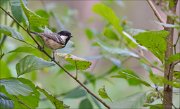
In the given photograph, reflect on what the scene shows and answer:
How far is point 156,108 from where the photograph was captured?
0.92m

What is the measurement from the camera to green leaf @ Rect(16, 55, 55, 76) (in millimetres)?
884

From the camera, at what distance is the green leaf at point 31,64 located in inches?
34.8

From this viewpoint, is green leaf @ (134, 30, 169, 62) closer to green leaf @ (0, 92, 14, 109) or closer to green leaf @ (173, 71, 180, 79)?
green leaf @ (173, 71, 180, 79)

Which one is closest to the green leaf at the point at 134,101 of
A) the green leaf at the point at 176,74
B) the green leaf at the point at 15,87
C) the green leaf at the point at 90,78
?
the green leaf at the point at 176,74

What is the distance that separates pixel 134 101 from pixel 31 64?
0.27 m

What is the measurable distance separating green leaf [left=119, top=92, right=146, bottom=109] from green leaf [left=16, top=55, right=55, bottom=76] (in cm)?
21

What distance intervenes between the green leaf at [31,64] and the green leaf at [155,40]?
0.19 meters

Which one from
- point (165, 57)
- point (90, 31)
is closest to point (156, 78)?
point (165, 57)

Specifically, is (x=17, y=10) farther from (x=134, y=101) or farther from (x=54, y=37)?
(x=134, y=101)

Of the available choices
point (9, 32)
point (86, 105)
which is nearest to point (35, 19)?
point (9, 32)

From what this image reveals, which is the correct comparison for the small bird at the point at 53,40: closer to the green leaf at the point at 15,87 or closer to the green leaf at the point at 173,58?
the green leaf at the point at 15,87

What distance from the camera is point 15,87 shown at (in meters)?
0.82

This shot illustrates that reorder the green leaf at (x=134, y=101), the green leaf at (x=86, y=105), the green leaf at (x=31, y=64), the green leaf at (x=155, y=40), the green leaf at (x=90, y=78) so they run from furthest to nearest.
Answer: the green leaf at (x=90, y=78)
the green leaf at (x=86, y=105)
the green leaf at (x=134, y=101)
the green leaf at (x=31, y=64)
the green leaf at (x=155, y=40)

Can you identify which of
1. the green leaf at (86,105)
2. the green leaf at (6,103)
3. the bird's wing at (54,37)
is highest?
the bird's wing at (54,37)
